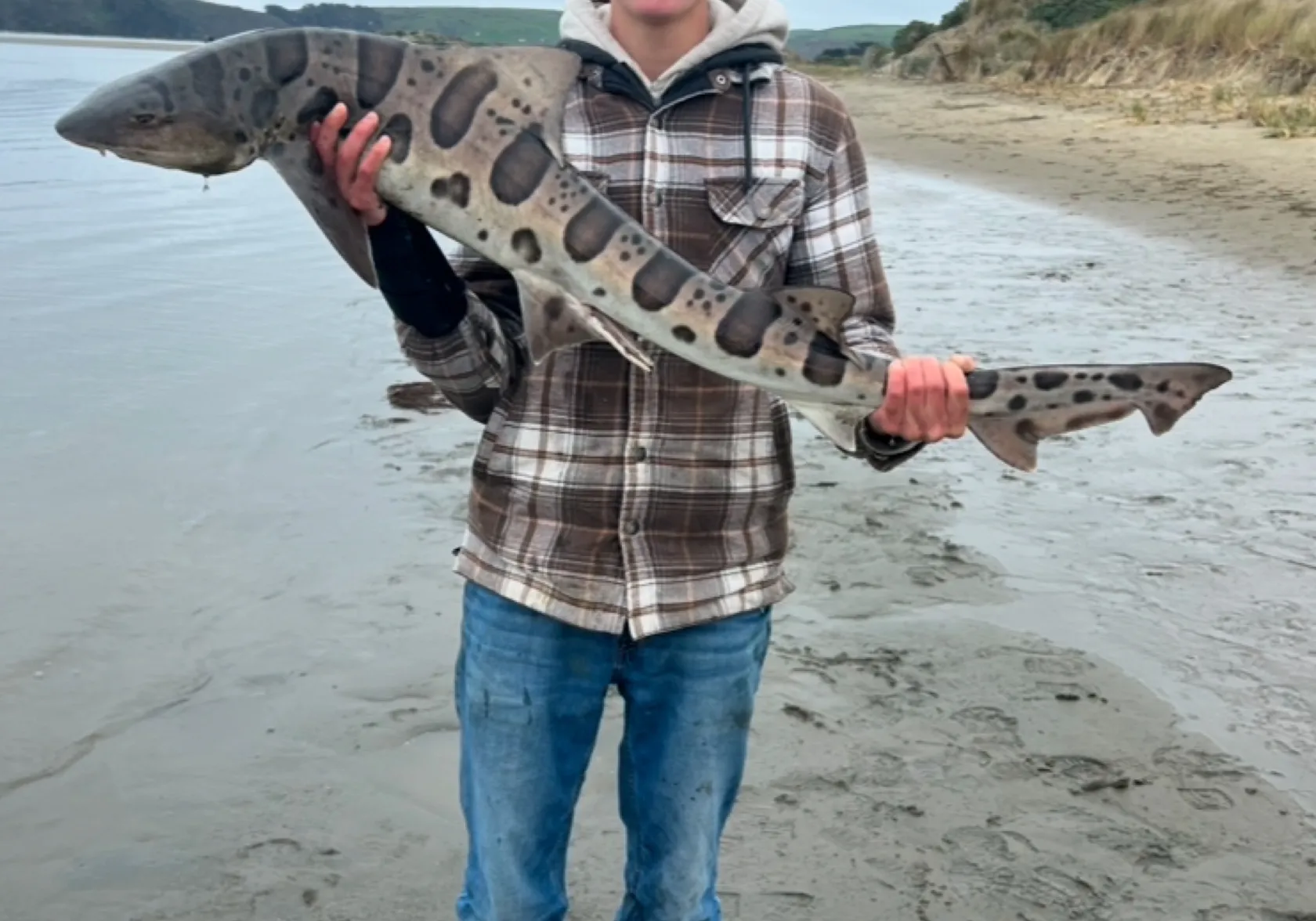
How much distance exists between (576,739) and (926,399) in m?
1.05

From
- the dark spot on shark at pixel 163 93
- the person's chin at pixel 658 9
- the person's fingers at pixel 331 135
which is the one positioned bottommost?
the person's fingers at pixel 331 135

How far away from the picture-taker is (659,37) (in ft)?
10.4

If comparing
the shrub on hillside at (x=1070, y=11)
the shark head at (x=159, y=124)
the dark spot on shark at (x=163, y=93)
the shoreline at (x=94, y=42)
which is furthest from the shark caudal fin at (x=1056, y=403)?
the shoreline at (x=94, y=42)

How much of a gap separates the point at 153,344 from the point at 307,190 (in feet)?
33.4

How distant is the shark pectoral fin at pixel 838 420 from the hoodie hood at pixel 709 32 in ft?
2.44

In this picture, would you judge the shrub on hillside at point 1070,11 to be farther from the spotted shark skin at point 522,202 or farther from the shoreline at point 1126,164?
the spotted shark skin at point 522,202

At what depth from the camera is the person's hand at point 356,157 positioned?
3.00 metres

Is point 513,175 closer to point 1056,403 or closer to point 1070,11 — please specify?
point 1056,403

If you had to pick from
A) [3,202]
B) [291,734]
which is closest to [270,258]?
[3,202]

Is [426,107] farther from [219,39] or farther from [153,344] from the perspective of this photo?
[153,344]

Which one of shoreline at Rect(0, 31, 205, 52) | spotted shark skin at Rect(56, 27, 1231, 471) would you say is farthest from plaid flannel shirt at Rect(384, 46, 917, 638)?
shoreline at Rect(0, 31, 205, 52)

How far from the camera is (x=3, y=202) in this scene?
22531 millimetres

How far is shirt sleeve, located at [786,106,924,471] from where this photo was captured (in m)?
3.29

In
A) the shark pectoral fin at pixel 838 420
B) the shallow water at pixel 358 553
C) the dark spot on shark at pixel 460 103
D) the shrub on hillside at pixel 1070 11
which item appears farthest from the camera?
the shrub on hillside at pixel 1070 11
